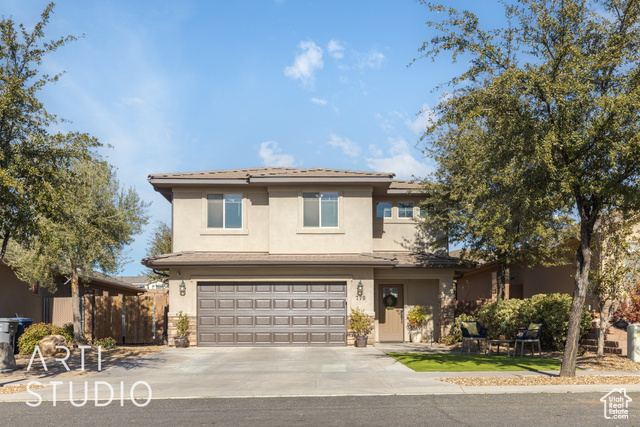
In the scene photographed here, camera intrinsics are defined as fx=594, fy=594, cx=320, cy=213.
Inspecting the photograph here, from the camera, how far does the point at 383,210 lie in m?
24.6

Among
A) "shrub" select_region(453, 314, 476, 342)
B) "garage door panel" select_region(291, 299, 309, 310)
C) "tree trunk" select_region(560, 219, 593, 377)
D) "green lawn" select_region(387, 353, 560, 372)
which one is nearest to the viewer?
"tree trunk" select_region(560, 219, 593, 377)

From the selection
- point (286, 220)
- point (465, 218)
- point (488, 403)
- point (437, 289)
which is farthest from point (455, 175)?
point (488, 403)

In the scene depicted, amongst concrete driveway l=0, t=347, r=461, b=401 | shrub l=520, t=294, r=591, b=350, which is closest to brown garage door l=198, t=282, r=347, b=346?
concrete driveway l=0, t=347, r=461, b=401

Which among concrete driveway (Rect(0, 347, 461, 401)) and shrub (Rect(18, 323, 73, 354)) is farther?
shrub (Rect(18, 323, 73, 354))

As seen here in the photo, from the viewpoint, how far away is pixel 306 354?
19.1 meters

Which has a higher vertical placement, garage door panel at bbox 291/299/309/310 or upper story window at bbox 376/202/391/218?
upper story window at bbox 376/202/391/218

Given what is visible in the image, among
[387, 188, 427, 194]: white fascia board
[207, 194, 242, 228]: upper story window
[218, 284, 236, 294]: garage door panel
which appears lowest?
[218, 284, 236, 294]: garage door panel

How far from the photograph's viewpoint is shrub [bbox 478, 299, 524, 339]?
20234mm

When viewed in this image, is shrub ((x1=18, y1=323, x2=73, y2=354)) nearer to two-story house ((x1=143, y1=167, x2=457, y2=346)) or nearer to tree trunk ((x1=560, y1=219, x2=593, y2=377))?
two-story house ((x1=143, y1=167, x2=457, y2=346))

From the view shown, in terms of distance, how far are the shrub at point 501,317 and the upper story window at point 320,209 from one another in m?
6.52

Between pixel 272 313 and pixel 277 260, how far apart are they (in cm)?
209

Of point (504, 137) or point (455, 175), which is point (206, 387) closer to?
point (504, 137)

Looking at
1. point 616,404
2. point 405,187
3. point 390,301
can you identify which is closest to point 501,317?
point 390,301

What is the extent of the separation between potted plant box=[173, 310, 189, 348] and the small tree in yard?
44.3 feet
